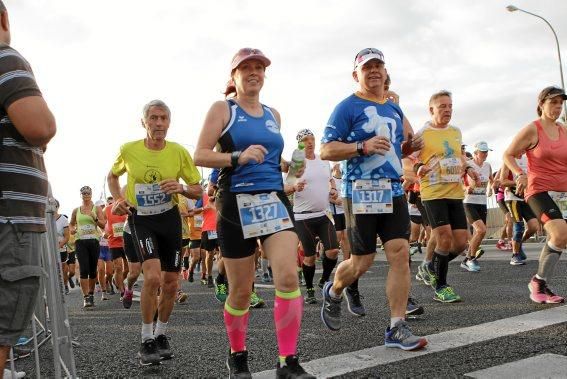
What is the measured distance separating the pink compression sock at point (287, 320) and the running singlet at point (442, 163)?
3.50m

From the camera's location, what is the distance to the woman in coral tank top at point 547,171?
574cm

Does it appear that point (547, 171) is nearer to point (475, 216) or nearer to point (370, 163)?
point (370, 163)

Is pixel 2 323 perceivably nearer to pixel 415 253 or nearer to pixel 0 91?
pixel 0 91

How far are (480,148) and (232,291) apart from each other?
9062 mm

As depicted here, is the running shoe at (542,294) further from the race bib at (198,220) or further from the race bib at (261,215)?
the race bib at (198,220)

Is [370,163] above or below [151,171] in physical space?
below

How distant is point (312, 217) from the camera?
7.73 m

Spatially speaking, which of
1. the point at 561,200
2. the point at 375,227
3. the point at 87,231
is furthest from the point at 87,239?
the point at 561,200

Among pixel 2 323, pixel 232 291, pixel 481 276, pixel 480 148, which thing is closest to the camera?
pixel 2 323

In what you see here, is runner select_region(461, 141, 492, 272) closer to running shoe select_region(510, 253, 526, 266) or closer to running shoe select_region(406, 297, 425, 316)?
running shoe select_region(510, 253, 526, 266)

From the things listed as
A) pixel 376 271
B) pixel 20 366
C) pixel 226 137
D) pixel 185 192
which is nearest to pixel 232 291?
pixel 226 137

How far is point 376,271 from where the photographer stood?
1166 centimetres

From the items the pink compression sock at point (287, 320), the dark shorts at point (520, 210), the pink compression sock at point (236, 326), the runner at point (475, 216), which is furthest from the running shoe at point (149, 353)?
the dark shorts at point (520, 210)

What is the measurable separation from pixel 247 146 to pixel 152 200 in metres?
1.58
